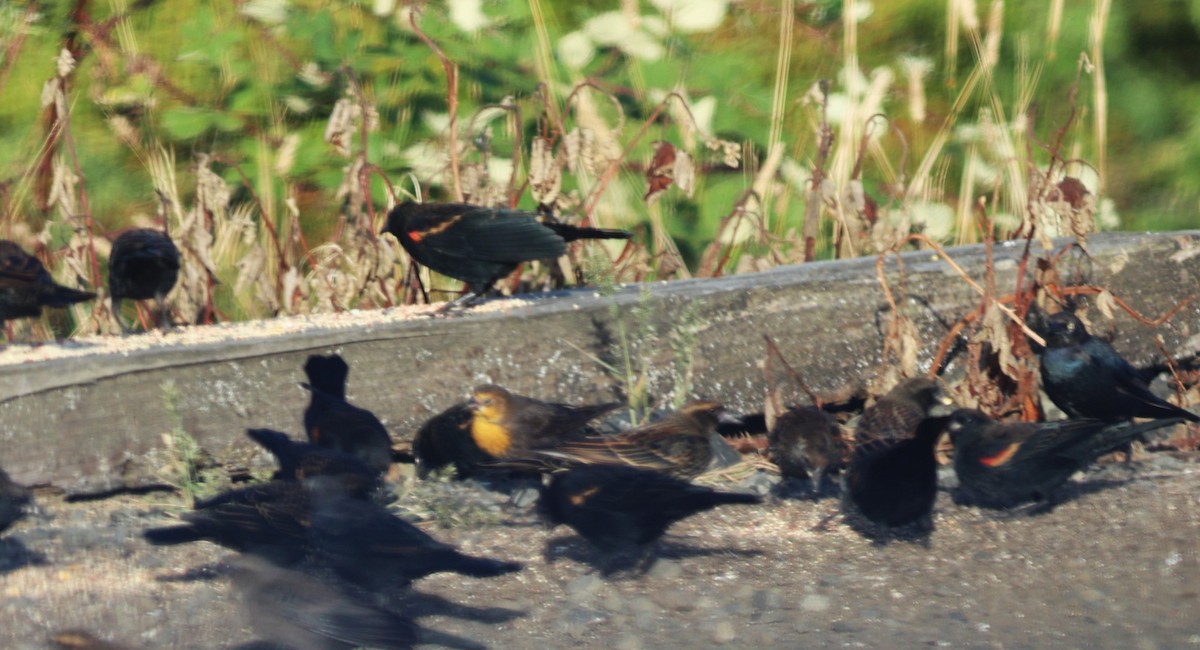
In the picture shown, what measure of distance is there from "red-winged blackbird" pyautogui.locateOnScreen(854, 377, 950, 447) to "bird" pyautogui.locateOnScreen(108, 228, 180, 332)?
2.36 meters

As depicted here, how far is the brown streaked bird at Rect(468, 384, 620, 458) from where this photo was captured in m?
3.91

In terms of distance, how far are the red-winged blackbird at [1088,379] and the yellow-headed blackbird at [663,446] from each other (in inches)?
44.1

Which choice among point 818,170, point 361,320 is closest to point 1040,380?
point 818,170

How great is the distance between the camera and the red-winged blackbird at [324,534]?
10.4ft

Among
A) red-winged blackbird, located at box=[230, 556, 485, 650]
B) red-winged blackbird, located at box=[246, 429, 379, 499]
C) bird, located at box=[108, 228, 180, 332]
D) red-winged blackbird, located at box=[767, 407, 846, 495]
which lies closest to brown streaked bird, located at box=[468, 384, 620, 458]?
red-winged blackbird, located at box=[246, 429, 379, 499]

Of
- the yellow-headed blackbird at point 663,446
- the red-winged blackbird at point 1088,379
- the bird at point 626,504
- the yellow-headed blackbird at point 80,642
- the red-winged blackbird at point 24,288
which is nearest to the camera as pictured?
the yellow-headed blackbird at point 80,642

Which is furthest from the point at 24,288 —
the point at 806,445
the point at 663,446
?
the point at 806,445

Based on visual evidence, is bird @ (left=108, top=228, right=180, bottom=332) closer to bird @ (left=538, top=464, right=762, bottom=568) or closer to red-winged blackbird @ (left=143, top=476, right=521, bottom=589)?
red-winged blackbird @ (left=143, top=476, right=521, bottom=589)

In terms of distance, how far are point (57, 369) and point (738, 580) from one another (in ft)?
6.55

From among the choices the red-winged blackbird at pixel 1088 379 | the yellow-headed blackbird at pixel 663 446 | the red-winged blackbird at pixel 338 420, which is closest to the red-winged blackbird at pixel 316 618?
the red-winged blackbird at pixel 338 420

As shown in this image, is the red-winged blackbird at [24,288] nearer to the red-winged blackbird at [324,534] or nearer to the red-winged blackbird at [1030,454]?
the red-winged blackbird at [324,534]

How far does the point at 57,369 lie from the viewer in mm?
3879

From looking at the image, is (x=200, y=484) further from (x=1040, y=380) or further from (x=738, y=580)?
(x=1040, y=380)

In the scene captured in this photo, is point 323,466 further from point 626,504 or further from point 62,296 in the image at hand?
point 62,296
